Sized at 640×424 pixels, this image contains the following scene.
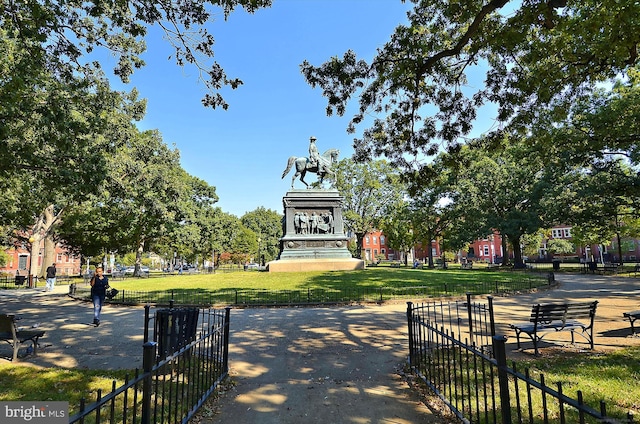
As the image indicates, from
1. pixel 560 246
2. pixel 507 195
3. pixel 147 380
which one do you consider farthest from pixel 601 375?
pixel 560 246

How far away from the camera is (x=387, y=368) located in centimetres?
681

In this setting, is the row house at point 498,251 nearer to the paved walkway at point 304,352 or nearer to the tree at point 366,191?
the tree at point 366,191

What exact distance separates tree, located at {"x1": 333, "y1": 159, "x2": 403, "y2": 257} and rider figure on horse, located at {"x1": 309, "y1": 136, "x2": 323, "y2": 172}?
19.4 m

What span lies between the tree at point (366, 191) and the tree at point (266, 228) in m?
32.2

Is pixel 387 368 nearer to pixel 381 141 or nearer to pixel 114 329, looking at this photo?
pixel 381 141

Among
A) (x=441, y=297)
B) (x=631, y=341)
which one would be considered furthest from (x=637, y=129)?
(x=631, y=341)

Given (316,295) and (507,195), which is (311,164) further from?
(507,195)

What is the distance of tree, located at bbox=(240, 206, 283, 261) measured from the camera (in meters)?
81.5

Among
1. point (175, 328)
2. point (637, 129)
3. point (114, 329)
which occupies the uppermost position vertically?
point (637, 129)

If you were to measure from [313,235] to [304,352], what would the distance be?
20736 millimetres

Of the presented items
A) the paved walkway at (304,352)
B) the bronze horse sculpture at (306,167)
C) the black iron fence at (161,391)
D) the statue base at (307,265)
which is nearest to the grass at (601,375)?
the paved walkway at (304,352)

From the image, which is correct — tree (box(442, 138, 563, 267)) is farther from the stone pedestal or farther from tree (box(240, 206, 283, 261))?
tree (box(240, 206, 283, 261))

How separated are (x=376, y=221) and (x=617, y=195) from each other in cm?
2832

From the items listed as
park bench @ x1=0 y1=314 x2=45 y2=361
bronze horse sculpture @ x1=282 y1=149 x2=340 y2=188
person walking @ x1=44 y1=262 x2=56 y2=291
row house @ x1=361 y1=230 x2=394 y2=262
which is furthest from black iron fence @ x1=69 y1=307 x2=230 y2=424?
row house @ x1=361 y1=230 x2=394 y2=262
